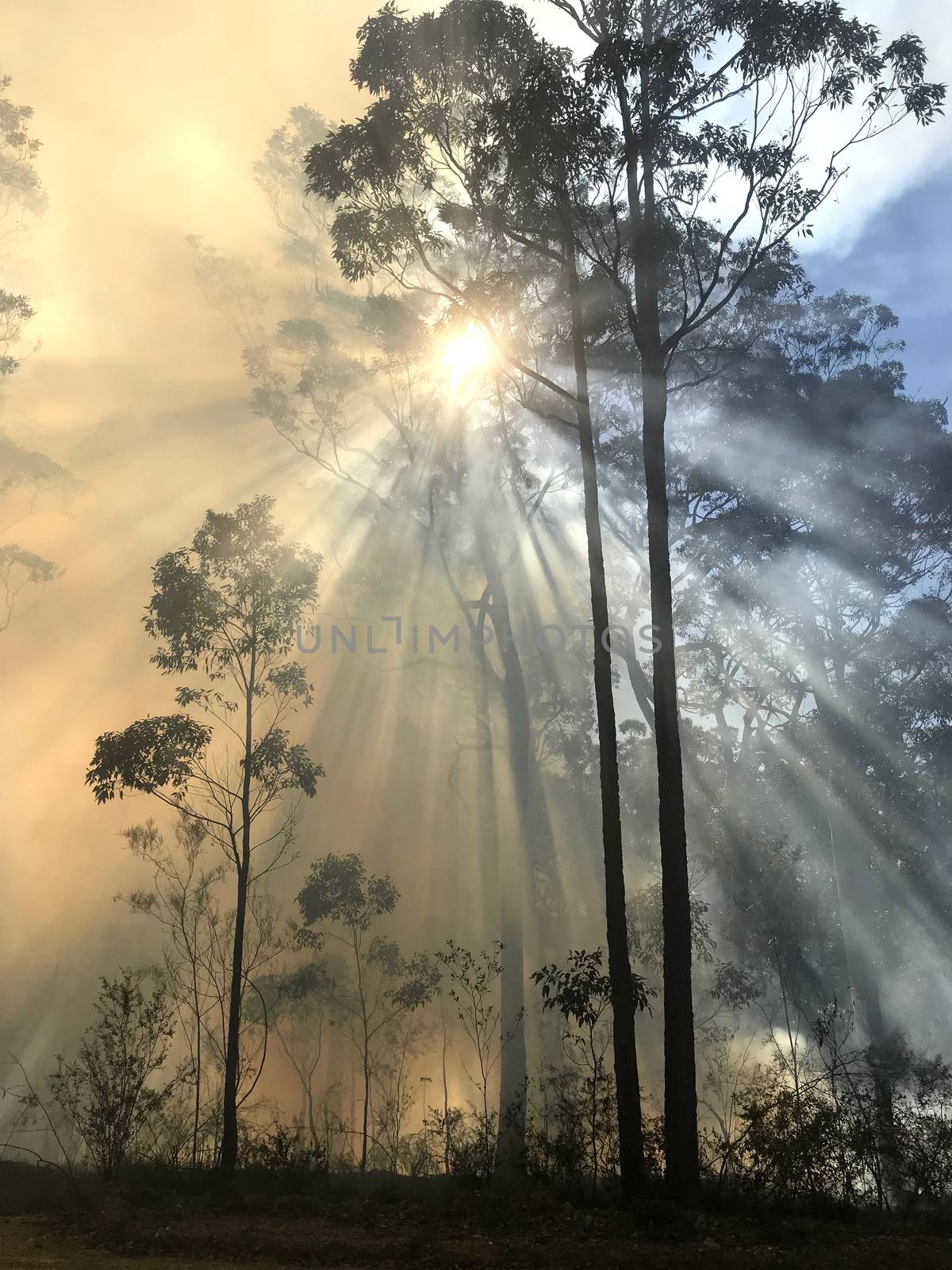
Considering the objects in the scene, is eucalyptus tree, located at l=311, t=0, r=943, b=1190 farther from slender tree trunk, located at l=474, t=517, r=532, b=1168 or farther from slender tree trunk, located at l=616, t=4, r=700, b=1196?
slender tree trunk, located at l=474, t=517, r=532, b=1168

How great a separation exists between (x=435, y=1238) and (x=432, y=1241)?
12 centimetres

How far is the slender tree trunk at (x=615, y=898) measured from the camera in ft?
27.6

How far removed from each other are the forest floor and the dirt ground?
12 mm

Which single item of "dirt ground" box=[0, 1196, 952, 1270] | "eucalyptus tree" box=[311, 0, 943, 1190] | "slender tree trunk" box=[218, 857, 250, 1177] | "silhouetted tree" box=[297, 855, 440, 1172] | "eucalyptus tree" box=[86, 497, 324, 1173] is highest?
"eucalyptus tree" box=[311, 0, 943, 1190]

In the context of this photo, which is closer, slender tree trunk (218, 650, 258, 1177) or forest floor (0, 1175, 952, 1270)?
forest floor (0, 1175, 952, 1270)

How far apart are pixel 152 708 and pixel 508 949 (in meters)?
26.6

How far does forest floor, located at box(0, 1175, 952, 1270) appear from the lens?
21.6 feet

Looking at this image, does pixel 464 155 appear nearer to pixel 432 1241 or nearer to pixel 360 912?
pixel 432 1241

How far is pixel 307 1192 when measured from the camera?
9180 mm

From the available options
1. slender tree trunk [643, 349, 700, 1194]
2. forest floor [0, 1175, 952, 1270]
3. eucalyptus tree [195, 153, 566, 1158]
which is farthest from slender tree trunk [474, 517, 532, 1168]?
forest floor [0, 1175, 952, 1270]

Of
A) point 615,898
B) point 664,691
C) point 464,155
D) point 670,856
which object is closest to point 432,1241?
point 615,898

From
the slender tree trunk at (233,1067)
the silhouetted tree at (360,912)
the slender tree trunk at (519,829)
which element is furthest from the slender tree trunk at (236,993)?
the slender tree trunk at (519,829)

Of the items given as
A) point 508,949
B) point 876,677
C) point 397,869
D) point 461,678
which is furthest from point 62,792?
point 876,677

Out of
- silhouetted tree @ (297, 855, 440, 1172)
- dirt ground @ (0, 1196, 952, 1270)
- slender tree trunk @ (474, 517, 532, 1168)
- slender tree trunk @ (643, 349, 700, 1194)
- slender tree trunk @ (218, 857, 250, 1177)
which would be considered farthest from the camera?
silhouetted tree @ (297, 855, 440, 1172)
